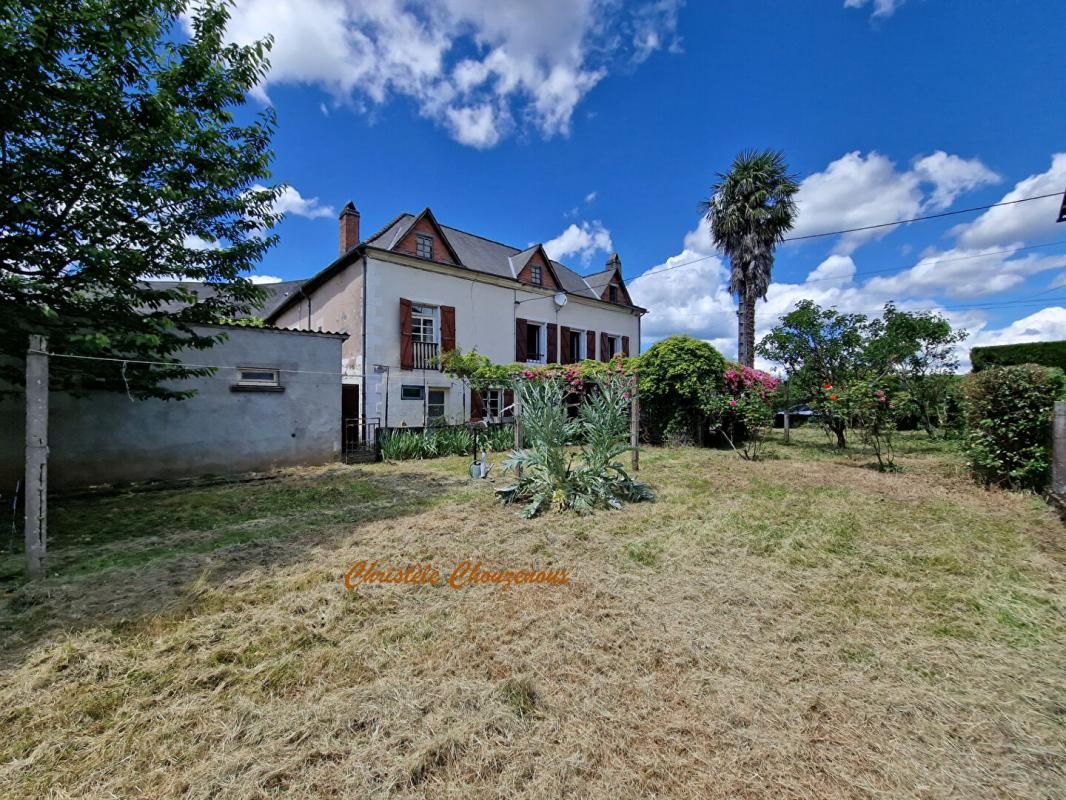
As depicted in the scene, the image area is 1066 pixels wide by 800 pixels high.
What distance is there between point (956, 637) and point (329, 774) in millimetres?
3634

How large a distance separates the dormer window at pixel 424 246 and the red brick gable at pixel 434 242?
0.04m

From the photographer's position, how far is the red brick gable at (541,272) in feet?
54.0

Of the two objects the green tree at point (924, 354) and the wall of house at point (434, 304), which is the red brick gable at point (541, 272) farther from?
the green tree at point (924, 354)

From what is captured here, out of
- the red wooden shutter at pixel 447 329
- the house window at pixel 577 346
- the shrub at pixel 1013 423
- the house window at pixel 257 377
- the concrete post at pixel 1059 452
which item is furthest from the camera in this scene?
the house window at pixel 577 346

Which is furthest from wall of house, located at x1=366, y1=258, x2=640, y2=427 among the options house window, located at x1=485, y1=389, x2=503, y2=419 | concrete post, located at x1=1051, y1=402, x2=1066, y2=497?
concrete post, located at x1=1051, y1=402, x2=1066, y2=497

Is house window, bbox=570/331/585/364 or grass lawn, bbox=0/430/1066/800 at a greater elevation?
house window, bbox=570/331/585/364

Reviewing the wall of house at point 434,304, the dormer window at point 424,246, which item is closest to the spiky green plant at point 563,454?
the wall of house at point 434,304

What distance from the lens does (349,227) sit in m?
14.6

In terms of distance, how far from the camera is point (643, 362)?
12953 millimetres

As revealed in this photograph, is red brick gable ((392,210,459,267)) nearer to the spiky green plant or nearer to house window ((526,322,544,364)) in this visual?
house window ((526,322,544,364))

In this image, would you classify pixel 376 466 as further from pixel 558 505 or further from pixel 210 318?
pixel 558 505

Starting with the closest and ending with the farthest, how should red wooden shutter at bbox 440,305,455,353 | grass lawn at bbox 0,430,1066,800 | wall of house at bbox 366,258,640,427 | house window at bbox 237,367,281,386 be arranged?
1. grass lawn at bbox 0,430,1066,800
2. house window at bbox 237,367,281,386
3. wall of house at bbox 366,258,640,427
4. red wooden shutter at bbox 440,305,455,353

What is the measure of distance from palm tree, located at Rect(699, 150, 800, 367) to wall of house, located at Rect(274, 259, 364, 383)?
13.8 m

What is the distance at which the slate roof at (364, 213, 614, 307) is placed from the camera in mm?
13734
